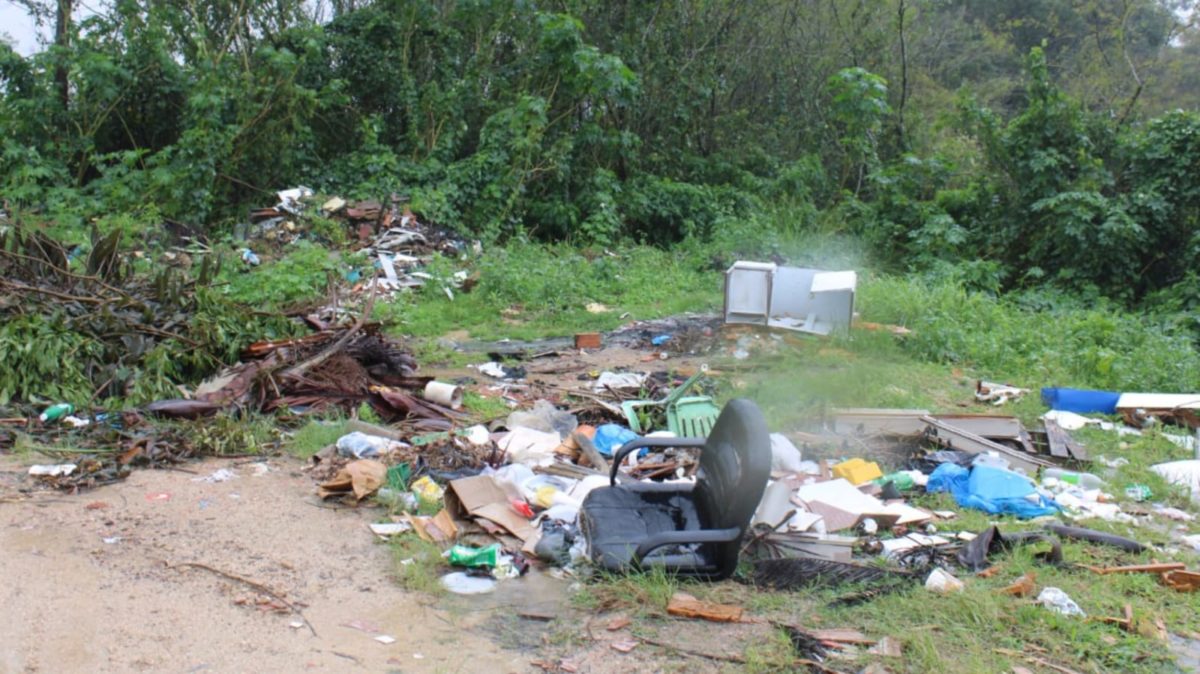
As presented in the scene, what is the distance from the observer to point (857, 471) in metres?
5.70

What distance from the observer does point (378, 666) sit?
3666 mm

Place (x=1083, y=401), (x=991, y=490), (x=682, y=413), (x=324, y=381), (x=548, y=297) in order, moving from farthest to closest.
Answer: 1. (x=548, y=297)
2. (x=1083, y=401)
3. (x=324, y=381)
4. (x=682, y=413)
5. (x=991, y=490)

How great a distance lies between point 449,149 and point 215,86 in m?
3.39

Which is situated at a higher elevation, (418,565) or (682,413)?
(682,413)

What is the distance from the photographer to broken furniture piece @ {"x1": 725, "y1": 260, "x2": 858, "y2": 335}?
941 centimetres

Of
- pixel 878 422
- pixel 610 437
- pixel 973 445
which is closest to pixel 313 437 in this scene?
pixel 610 437

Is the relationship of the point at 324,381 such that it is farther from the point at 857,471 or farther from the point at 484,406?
the point at 857,471

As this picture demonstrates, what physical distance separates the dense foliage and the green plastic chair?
6826 millimetres

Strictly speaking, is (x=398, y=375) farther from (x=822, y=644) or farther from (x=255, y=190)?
(x=255, y=190)

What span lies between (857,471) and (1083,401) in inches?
115

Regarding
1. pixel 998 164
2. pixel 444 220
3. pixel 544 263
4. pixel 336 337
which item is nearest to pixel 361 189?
pixel 444 220

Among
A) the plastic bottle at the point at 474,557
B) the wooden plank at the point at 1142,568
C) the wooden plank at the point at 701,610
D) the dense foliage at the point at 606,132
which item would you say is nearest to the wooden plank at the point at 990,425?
the wooden plank at the point at 1142,568

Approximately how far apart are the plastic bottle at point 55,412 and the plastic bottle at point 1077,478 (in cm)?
631

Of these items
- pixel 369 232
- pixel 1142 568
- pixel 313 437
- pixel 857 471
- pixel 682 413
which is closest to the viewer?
pixel 1142 568
